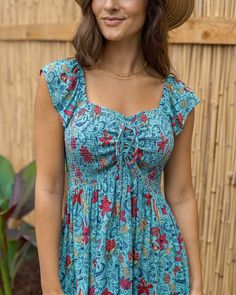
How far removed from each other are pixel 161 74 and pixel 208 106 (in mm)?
887

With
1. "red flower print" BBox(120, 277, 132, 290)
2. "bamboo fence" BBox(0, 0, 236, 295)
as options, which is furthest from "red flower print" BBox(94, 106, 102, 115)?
"bamboo fence" BBox(0, 0, 236, 295)

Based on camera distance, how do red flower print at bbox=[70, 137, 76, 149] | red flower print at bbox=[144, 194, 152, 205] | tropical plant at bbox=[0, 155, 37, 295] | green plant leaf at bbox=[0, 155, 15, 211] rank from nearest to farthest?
red flower print at bbox=[70, 137, 76, 149], red flower print at bbox=[144, 194, 152, 205], tropical plant at bbox=[0, 155, 37, 295], green plant leaf at bbox=[0, 155, 15, 211]

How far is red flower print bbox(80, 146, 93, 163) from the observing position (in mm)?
1520

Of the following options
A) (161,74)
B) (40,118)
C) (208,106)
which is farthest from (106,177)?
(208,106)

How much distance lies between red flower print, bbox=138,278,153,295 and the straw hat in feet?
2.56

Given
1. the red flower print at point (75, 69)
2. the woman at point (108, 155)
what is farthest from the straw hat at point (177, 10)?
the red flower print at point (75, 69)

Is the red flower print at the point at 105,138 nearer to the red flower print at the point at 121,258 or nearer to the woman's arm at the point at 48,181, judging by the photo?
the woman's arm at the point at 48,181

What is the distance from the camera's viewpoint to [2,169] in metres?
3.01

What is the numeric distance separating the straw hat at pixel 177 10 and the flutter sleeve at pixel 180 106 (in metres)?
0.21

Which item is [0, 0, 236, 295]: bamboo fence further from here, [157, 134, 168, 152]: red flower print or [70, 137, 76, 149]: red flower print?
[70, 137, 76, 149]: red flower print

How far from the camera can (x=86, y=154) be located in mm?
1528

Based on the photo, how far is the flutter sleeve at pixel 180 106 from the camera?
5.47 ft

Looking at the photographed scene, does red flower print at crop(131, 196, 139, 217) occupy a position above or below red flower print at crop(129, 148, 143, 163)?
below

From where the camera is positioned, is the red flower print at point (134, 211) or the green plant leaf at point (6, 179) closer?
the red flower print at point (134, 211)
